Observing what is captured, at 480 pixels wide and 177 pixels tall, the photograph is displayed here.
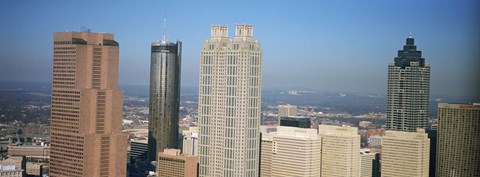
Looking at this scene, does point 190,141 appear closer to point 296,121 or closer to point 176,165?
point 176,165

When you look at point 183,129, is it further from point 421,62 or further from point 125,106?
point 421,62

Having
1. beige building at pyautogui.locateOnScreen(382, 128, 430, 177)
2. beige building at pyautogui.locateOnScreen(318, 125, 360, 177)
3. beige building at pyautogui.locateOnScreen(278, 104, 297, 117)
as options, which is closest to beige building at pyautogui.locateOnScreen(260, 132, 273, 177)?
beige building at pyautogui.locateOnScreen(278, 104, 297, 117)

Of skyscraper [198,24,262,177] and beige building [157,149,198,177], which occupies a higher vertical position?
skyscraper [198,24,262,177]

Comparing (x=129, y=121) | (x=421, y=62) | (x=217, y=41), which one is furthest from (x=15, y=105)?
(x=421, y=62)

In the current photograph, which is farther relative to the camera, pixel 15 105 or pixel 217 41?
pixel 217 41

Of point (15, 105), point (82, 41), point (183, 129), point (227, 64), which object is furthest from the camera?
point (183, 129)

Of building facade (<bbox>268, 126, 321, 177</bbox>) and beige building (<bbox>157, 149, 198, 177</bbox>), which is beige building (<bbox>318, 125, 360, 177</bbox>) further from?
beige building (<bbox>157, 149, 198, 177</bbox>)
